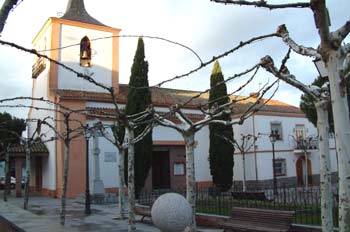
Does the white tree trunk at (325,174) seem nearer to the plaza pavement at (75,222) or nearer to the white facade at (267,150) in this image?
the plaza pavement at (75,222)

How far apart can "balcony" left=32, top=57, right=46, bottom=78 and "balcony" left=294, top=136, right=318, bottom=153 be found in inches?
722

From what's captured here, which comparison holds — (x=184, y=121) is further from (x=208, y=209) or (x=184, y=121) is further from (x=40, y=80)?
(x=40, y=80)

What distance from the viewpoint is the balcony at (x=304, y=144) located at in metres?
29.7

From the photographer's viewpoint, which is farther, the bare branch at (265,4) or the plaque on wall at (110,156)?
the plaque on wall at (110,156)

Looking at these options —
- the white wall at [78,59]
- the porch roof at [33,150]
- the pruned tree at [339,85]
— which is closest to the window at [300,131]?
the white wall at [78,59]

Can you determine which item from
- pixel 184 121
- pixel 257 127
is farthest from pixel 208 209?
pixel 257 127

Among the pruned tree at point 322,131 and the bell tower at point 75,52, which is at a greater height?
the bell tower at point 75,52

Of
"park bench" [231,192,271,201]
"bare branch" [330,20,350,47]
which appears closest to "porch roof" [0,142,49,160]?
"park bench" [231,192,271,201]

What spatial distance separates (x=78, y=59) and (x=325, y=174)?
22681mm

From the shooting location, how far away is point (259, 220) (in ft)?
28.1

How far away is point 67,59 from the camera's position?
25484 millimetres

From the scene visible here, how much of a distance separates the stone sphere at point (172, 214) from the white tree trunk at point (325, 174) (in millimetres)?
2145

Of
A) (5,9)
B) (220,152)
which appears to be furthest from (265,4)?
(220,152)

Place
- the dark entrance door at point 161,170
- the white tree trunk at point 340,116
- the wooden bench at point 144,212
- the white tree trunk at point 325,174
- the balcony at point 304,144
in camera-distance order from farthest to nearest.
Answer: the balcony at point 304,144 → the dark entrance door at point 161,170 → the wooden bench at point 144,212 → the white tree trunk at point 325,174 → the white tree trunk at point 340,116
